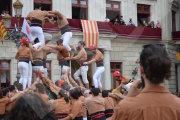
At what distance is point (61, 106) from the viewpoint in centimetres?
627

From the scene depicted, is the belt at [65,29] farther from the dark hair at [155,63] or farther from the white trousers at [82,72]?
the dark hair at [155,63]

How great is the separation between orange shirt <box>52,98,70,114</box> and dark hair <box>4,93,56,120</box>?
4.13 m

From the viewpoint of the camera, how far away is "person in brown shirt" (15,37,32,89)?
891 centimetres

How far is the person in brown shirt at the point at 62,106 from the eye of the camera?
6242mm

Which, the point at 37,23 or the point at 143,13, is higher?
the point at 37,23

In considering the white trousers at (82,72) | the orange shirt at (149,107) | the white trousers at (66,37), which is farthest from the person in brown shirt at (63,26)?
the orange shirt at (149,107)

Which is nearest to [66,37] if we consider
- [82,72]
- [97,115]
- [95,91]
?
[82,72]

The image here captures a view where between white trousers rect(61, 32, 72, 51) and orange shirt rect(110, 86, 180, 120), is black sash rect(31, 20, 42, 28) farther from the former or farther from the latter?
orange shirt rect(110, 86, 180, 120)

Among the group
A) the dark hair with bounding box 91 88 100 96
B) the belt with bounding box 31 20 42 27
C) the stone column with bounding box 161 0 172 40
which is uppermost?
the belt with bounding box 31 20 42 27

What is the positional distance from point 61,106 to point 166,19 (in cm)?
406

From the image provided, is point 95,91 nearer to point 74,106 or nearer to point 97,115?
point 97,115

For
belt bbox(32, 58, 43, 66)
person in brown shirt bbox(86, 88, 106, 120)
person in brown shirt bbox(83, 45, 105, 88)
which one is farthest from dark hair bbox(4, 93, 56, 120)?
person in brown shirt bbox(83, 45, 105, 88)

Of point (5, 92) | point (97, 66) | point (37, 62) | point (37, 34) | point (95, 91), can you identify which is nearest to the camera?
point (5, 92)

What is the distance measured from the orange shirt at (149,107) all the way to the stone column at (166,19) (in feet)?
2.06
